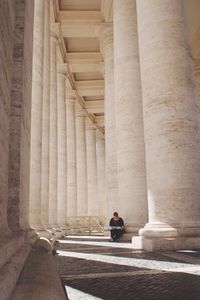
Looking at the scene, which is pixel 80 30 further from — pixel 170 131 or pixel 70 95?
pixel 170 131

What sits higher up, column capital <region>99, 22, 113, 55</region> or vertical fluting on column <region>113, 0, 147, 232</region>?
column capital <region>99, 22, 113, 55</region>

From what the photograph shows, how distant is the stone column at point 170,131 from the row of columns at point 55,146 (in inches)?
373

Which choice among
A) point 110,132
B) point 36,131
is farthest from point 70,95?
point 36,131

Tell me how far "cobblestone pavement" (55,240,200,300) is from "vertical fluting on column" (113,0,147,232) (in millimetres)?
10557

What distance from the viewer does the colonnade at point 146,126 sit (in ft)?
58.5

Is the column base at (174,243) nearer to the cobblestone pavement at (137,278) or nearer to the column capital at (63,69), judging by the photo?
the cobblestone pavement at (137,278)

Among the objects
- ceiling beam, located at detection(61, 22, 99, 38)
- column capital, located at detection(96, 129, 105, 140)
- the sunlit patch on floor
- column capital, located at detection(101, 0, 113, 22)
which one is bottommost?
the sunlit patch on floor

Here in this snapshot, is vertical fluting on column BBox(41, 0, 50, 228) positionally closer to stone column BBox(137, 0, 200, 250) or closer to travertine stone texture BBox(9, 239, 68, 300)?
stone column BBox(137, 0, 200, 250)

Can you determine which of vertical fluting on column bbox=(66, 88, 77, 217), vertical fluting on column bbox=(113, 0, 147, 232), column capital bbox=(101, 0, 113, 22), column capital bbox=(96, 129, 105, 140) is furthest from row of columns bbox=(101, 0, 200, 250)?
column capital bbox=(96, 129, 105, 140)

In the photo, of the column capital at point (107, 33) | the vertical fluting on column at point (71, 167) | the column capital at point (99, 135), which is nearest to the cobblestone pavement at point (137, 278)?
the column capital at point (107, 33)

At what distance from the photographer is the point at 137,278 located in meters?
11.1

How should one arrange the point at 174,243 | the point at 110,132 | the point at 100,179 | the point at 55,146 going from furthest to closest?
the point at 100,179 → the point at 55,146 → the point at 110,132 → the point at 174,243

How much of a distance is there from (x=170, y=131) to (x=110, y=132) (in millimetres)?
20114

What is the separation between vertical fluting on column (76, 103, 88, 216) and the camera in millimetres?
66500
